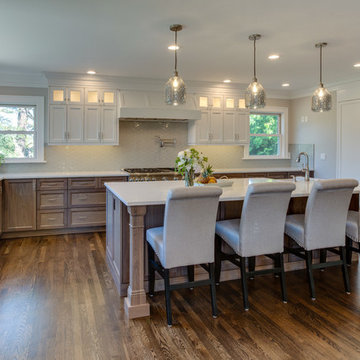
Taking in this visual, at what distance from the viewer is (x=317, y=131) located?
6531 mm

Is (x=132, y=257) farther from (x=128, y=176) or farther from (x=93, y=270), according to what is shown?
(x=128, y=176)

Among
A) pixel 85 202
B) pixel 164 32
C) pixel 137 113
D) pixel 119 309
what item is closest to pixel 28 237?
pixel 85 202

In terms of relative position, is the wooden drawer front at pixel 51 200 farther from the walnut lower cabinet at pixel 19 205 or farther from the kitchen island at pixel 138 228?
the kitchen island at pixel 138 228

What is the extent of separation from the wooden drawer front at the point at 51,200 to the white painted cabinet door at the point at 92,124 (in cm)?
100

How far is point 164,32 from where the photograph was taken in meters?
3.50

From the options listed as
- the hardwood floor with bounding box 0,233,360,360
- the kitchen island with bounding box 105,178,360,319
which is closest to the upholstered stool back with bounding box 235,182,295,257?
the kitchen island with bounding box 105,178,360,319

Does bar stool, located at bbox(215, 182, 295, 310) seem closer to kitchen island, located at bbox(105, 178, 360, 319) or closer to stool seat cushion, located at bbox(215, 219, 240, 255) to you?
stool seat cushion, located at bbox(215, 219, 240, 255)

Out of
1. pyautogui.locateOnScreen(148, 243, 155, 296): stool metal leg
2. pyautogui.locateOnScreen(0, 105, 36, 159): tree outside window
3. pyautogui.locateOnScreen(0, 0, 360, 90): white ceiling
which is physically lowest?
pyautogui.locateOnScreen(148, 243, 155, 296): stool metal leg

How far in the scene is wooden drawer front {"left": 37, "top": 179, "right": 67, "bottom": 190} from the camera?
5.13 metres

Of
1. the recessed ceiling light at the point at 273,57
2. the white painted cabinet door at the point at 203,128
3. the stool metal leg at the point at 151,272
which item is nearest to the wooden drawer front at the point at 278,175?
the white painted cabinet door at the point at 203,128

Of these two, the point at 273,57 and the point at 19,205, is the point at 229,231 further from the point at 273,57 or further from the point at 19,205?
the point at 19,205

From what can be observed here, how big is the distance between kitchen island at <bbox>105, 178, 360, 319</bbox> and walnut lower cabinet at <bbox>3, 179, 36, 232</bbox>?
187 cm

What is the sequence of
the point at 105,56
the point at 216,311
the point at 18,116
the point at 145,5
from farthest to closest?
the point at 18,116, the point at 105,56, the point at 145,5, the point at 216,311

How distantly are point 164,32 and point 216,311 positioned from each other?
2.65 meters
